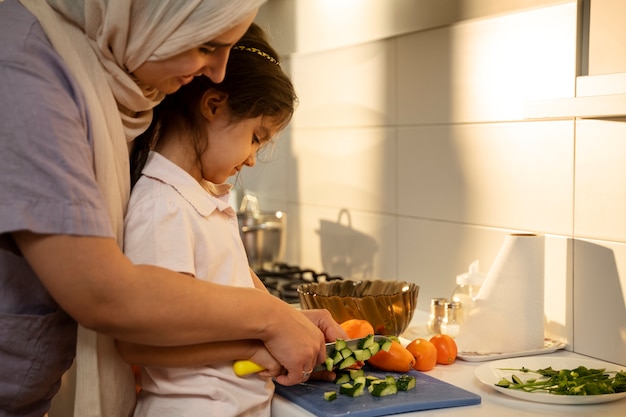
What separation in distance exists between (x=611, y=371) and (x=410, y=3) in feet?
3.48

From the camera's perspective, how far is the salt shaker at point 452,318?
1709 millimetres

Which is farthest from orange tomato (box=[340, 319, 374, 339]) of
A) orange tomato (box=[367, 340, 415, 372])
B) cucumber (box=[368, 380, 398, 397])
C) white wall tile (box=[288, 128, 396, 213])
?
white wall tile (box=[288, 128, 396, 213])

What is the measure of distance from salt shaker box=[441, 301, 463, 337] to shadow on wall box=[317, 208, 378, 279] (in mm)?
566

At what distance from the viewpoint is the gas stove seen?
7.10 feet

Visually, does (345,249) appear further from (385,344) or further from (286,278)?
(385,344)

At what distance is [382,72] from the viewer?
7.24 feet

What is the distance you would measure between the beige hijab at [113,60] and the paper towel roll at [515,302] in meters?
0.77

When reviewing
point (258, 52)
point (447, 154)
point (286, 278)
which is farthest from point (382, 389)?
point (286, 278)

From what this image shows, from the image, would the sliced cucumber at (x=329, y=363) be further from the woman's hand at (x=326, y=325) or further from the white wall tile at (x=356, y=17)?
the white wall tile at (x=356, y=17)

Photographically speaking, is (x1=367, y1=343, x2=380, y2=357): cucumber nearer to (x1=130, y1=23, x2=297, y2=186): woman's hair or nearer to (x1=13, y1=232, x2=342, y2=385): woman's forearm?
(x1=13, y1=232, x2=342, y2=385): woman's forearm

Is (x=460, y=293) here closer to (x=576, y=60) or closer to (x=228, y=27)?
(x=576, y=60)

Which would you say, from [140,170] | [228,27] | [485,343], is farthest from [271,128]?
[485,343]

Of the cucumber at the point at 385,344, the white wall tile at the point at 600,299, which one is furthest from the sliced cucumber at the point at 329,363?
the white wall tile at the point at 600,299

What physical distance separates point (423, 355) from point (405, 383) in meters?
0.16
